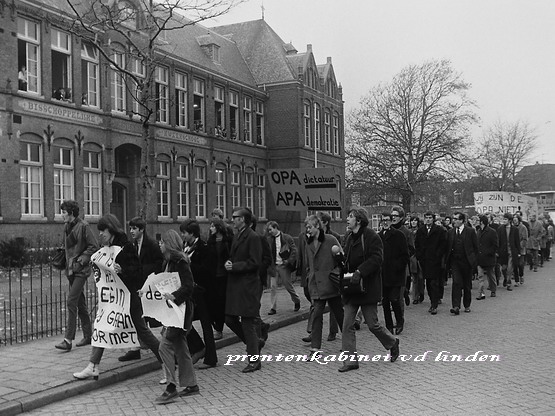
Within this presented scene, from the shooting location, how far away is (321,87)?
1649 inches

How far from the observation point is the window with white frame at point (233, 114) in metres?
34.2

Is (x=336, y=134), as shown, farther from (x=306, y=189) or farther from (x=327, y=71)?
(x=306, y=189)

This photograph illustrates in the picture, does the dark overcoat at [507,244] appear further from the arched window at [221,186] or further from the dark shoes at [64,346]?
the arched window at [221,186]

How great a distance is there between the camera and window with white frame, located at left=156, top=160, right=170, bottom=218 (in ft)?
91.1

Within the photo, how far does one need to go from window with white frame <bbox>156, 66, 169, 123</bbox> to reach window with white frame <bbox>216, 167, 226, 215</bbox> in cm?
502

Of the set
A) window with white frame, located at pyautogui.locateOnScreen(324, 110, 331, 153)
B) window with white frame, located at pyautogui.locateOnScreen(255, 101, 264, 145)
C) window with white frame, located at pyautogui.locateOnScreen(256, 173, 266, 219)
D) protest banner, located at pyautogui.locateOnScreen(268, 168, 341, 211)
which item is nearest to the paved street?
protest banner, located at pyautogui.locateOnScreen(268, 168, 341, 211)

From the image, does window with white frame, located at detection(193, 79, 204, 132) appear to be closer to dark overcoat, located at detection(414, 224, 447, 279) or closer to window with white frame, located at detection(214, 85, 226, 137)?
window with white frame, located at detection(214, 85, 226, 137)

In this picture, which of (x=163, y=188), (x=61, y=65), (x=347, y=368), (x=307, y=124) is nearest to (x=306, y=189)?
(x=347, y=368)

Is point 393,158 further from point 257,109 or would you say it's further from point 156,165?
point 156,165

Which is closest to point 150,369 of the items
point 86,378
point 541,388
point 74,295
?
point 86,378

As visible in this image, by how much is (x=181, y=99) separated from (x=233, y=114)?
5.34m

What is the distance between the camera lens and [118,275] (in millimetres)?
6645

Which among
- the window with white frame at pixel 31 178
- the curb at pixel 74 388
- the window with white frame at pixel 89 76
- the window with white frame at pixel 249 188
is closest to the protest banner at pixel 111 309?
the curb at pixel 74 388

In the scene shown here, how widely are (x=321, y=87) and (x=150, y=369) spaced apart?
36221 mm
